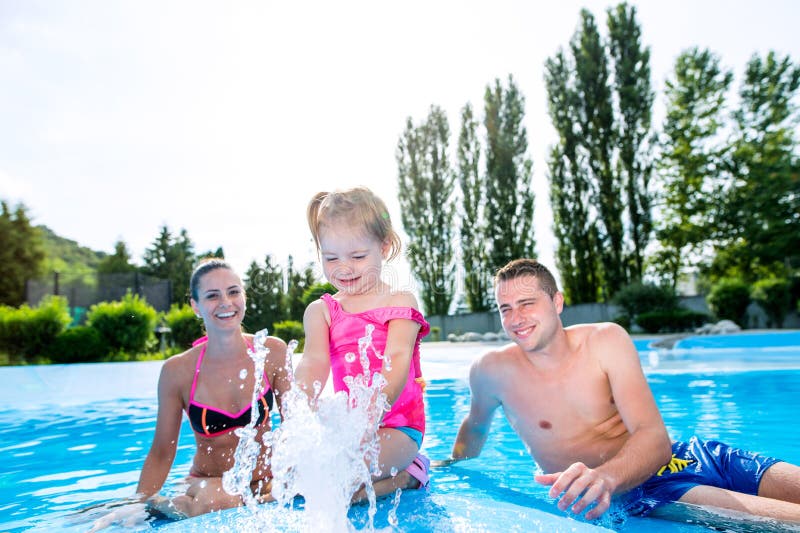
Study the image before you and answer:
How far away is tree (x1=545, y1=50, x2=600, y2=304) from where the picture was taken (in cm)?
2077

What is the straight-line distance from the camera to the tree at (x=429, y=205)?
23938 mm

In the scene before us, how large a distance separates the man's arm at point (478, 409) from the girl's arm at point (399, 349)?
61 cm

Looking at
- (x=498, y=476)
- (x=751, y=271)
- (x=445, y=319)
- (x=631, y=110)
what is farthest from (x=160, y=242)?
(x=498, y=476)

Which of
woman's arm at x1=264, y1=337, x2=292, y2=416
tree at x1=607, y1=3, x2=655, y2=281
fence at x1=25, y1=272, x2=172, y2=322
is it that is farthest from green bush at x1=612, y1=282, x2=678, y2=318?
woman's arm at x1=264, y1=337, x2=292, y2=416

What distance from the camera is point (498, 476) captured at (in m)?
3.23

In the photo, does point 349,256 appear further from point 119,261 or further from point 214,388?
point 119,261

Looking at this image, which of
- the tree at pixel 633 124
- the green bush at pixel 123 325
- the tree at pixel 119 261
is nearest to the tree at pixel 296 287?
the green bush at pixel 123 325

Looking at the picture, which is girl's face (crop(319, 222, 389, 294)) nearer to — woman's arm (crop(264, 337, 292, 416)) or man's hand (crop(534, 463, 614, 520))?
woman's arm (crop(264, 337, 292, 416))

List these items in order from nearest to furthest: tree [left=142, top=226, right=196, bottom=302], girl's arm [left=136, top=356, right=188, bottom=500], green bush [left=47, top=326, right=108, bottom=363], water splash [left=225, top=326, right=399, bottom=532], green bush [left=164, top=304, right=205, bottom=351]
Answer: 1. water splash [left=225, top=326, right=399, bottom=532]
2. girl's arm [left=136, top=356, right=188, bottom=500]
3. green bush [left=47, top=326, right=108, bottom=363]
4. green bush [left=164, top=304, right=205, bottom=351]
5. tree [left=142, top=226, right=196, bottom=302]

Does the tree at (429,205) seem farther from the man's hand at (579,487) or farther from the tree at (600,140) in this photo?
the man's hand at (579,487)

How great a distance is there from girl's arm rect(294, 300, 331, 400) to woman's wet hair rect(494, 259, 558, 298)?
0.79 m

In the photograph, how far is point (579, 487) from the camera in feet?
5.51

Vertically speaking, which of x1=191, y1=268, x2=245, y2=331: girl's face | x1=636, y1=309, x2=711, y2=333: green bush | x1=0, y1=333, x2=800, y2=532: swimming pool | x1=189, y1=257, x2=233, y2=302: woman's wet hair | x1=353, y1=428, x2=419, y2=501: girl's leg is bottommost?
x1=0, y1=333, x2=800, y2=532: swimming pool

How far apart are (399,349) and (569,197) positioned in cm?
1986
